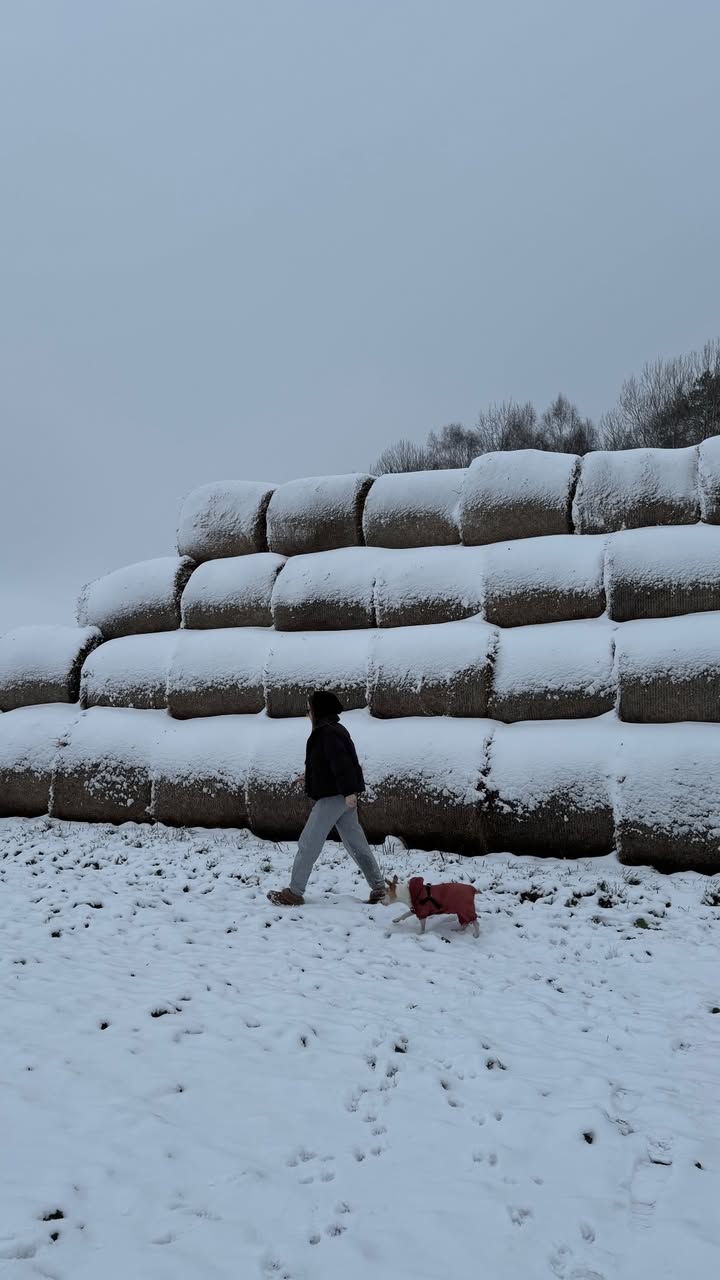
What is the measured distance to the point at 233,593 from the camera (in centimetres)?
1061

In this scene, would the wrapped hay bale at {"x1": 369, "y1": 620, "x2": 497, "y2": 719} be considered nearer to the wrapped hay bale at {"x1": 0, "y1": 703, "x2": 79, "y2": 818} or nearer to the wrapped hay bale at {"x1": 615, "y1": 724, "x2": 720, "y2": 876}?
the wrapped hay bale at {"x1": 615, "y1": 724, "x2": 720, "y2": 876}

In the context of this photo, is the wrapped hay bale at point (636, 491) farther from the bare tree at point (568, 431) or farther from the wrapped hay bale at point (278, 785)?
the bare tree at point (568, 431)

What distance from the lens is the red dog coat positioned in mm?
5773

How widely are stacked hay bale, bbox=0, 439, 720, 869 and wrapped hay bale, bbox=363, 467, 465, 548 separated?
3 cm

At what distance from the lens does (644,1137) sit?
10.8ft

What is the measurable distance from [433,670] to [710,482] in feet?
11.0

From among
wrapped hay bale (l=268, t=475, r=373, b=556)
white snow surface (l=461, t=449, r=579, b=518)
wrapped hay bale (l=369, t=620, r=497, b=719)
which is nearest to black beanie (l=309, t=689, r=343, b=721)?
wrapped hay bale (l=369, t=620, r=497, b=719)

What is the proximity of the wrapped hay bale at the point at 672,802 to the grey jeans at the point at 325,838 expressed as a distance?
7.72ft

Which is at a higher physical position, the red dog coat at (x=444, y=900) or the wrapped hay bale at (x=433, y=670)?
the wrapped hay bale at (x=433, y=670)

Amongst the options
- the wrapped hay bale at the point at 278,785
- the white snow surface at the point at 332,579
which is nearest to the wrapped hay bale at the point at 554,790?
the wrapped hay bale at the point at 278,785

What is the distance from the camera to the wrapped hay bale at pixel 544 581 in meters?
8.82

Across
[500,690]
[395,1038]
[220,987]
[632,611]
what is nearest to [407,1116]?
[395,1038]

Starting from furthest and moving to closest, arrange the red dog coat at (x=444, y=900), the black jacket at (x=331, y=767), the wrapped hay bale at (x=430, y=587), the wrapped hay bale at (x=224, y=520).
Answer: the wrapped hay bale at (x=224, y=520) < the wrapped hay bale at (x=430, y=587) < the black jacket at (x=331, y=767) < the red dog coat at (x=444, y=900)

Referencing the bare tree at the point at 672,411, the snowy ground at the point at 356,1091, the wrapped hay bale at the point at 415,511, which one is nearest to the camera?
the snowy ground at the point at 356,1091
